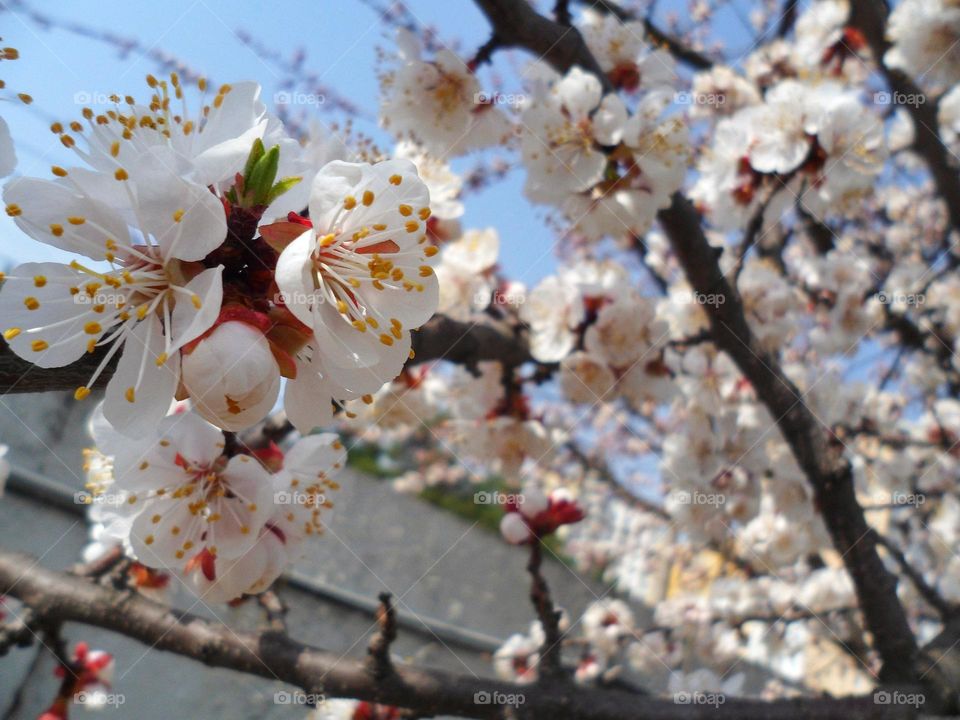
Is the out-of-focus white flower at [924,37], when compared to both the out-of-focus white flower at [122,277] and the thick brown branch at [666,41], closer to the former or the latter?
the thick brown branch at [666,41]

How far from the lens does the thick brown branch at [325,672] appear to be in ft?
4.05

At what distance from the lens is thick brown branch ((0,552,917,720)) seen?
1.23 m

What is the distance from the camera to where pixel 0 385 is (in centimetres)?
66

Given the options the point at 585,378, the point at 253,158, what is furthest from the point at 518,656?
the point at 253,158

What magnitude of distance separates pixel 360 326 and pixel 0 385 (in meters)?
0.37

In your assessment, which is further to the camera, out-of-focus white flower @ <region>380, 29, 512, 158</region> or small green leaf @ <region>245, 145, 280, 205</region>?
out-of-focus white flower @ <region>380, 29, 512, 158</region>

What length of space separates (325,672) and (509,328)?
0.91 metres

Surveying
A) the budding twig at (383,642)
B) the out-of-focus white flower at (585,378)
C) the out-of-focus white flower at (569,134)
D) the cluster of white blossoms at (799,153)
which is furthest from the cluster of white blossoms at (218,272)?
the cluster of white blossoms at (799,153)

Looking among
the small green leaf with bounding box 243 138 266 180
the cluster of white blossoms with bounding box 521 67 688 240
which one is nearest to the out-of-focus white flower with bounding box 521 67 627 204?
the cluster of white blossoms with bounding box 521 67 688 240

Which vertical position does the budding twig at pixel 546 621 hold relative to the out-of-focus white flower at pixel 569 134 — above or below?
below

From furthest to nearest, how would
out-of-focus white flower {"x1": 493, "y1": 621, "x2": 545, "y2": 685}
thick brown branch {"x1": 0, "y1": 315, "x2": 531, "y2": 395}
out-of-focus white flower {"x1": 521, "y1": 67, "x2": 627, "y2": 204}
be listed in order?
out-of-focus white flower {"x1": 493, "y1": 621, "x2": 545, "y2": 685}, out-of-focus white flower {"x1": 521, "y1": 67, "x2": 627, "y2": 204}, thick brown branch {"x1": 0, "y1": 315, "x2": 531, "y2": 395}

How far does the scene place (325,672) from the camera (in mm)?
1231

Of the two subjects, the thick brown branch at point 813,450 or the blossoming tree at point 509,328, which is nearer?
the blossoming tree at point 509,328

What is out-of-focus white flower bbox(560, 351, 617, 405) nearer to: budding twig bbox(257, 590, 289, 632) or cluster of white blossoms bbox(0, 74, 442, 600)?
budding twig bbox(257, 590, 289, 632)
